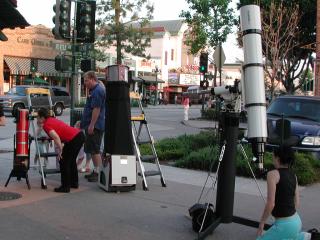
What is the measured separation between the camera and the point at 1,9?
24.8ft

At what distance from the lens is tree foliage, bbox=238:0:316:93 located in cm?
2908

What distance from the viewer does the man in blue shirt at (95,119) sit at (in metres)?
9.02

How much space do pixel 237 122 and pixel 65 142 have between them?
10.5 feet

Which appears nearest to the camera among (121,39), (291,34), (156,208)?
(156,208)

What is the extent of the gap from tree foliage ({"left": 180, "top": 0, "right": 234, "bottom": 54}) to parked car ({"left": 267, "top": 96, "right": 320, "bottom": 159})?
21513mm

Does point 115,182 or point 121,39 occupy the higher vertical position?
point 121,39

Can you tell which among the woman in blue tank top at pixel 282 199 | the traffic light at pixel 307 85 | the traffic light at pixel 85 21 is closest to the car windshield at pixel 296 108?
the traffic light at pixel 85 21

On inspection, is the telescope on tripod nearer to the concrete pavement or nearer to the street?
the concrete pavement

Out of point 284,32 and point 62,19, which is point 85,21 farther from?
point 284,32

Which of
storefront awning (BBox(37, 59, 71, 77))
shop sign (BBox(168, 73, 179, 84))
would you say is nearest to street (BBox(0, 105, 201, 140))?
storefront awning (BBox(37, 59, 71, 77))

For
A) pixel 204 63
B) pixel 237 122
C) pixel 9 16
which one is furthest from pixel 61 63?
pixel 204 63

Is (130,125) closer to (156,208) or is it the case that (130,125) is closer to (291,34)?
(156,208)

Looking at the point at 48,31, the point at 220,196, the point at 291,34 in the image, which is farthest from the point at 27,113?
the point at 48,31

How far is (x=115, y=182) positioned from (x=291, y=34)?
24.6m
